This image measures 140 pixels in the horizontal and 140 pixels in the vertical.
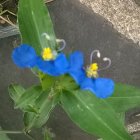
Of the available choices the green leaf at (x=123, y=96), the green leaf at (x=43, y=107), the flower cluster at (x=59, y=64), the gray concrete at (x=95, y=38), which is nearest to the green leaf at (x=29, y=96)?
the green leaf at (x=43, y=107)

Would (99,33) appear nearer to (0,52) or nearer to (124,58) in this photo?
(124,58)

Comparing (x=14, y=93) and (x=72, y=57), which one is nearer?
(x=72, y=57)

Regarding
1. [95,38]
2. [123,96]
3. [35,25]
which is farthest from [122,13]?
[35,25]

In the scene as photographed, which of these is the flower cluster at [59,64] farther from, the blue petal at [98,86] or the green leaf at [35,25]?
the green leaf at [35,25]

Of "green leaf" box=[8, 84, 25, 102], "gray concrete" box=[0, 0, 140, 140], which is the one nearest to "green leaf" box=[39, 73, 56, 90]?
"green leaf" box=[8, 84, 25, 102]

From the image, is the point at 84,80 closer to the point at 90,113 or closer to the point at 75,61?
the point at 75,61

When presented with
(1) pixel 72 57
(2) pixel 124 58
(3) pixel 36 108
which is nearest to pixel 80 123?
(3) pixel 36 108
